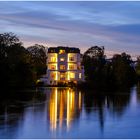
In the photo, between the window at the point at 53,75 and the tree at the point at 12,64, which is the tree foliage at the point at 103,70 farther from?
the tree at the point at 12,64

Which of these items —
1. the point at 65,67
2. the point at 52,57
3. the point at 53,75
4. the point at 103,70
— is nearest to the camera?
the point at 103,70

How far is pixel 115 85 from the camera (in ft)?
335

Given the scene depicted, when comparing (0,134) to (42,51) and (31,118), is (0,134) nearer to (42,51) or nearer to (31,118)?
(31,118)

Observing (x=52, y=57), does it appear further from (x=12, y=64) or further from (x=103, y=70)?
(x=12, y=64)

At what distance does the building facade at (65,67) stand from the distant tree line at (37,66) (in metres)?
2.76

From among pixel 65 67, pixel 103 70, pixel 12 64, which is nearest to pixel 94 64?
pixel 65 67

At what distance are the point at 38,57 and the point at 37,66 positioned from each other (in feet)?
23.1

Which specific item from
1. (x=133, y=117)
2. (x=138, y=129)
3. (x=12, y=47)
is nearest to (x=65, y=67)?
(x=12, y=47)

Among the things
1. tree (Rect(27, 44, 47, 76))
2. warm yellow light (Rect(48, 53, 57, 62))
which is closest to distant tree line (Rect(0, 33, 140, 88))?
tree (Rect(27, 44, 47, 76))

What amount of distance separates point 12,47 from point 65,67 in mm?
31025

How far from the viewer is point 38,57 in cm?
13950

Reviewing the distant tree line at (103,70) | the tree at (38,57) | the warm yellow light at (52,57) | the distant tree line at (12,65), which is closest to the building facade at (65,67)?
the warm yellow light at (52,57)

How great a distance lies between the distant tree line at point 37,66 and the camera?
3152 inches

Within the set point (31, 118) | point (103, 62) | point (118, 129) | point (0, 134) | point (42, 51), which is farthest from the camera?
point (42, 51)
